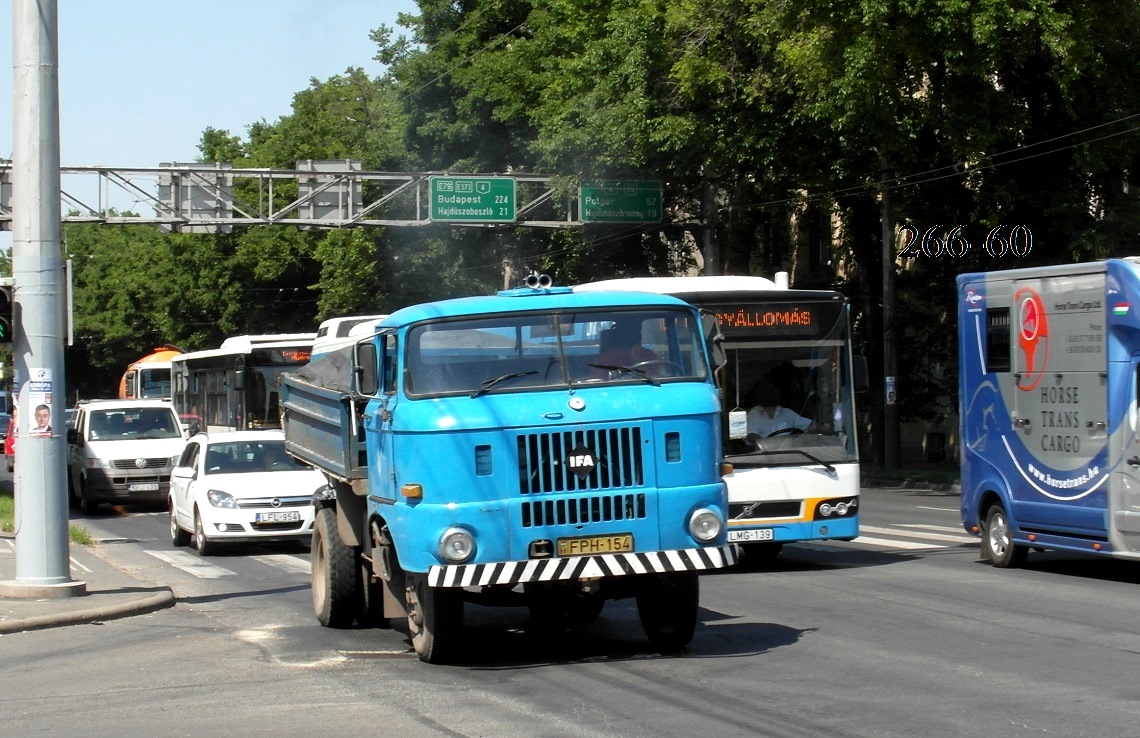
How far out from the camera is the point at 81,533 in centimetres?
2158

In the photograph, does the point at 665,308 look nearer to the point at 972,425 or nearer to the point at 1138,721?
the point at 1138,721

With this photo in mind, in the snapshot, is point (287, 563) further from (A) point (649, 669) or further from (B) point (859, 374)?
(A) point (649, 669)

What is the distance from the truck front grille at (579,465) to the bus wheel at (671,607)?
0.80 metres

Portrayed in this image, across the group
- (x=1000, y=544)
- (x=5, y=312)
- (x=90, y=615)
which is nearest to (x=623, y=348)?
(x=90, y=615)

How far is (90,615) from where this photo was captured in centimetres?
1255

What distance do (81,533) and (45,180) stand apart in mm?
9284

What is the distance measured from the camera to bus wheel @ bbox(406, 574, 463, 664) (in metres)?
9.76

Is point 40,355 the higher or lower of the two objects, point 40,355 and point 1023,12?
the lower

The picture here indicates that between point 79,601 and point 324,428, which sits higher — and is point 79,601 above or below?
below

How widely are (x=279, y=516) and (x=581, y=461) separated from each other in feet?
35.0

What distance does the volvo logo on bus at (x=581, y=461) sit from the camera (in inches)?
376

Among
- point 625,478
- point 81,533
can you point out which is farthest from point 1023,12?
point 625,478

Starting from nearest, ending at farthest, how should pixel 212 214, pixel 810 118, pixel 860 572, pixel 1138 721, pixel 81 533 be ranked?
1. pixel 1138 721
2. pixel 860 572
3. pixel 81 533
4. pixel 810 118
5. pixel 212 214

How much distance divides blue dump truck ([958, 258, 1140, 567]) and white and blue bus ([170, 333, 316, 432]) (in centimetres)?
1604
